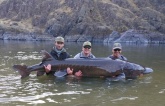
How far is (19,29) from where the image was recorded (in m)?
110

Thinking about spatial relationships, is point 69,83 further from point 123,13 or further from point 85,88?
point 123,13

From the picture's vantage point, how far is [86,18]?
10688 centimetres

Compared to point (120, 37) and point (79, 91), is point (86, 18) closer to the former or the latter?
point (120, 37)

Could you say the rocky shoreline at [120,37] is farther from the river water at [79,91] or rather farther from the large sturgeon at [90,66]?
the river water at [79,91]

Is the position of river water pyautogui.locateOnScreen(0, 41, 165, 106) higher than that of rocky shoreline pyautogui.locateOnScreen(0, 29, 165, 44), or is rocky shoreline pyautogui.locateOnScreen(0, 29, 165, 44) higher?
rocky shoreline pyautogui.locateOnScreen(0, 29, 165, 44)

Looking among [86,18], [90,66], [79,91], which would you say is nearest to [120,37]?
[86,18]

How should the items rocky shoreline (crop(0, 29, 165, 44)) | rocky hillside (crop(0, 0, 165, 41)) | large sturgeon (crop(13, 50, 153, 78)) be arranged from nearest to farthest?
large sturgeon (crop(13, 50, 153, 78)) < rocky shoreline (crop(0, 29, 165, 44)) < rocky hillside (crop(0, 0, 165, 41))

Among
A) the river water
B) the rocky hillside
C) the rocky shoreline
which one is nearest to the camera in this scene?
the river water

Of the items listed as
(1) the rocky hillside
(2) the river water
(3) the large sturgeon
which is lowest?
(2) the river water

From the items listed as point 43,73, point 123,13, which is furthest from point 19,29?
point 43,73

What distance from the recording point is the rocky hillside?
103 meters

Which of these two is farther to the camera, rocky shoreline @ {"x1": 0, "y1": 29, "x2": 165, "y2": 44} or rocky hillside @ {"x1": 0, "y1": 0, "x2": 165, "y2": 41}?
rocky hillside @ {"x1": 0, "y1": 0, "x2": 165, "y2": 41}

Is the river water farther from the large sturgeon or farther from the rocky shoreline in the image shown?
the rocky shoreline

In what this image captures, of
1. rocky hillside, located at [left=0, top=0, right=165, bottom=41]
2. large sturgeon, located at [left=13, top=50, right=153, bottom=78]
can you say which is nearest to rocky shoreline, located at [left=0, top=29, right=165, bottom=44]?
rocky hillside, located at [left=0, top=0, right=165, bottom=41]
